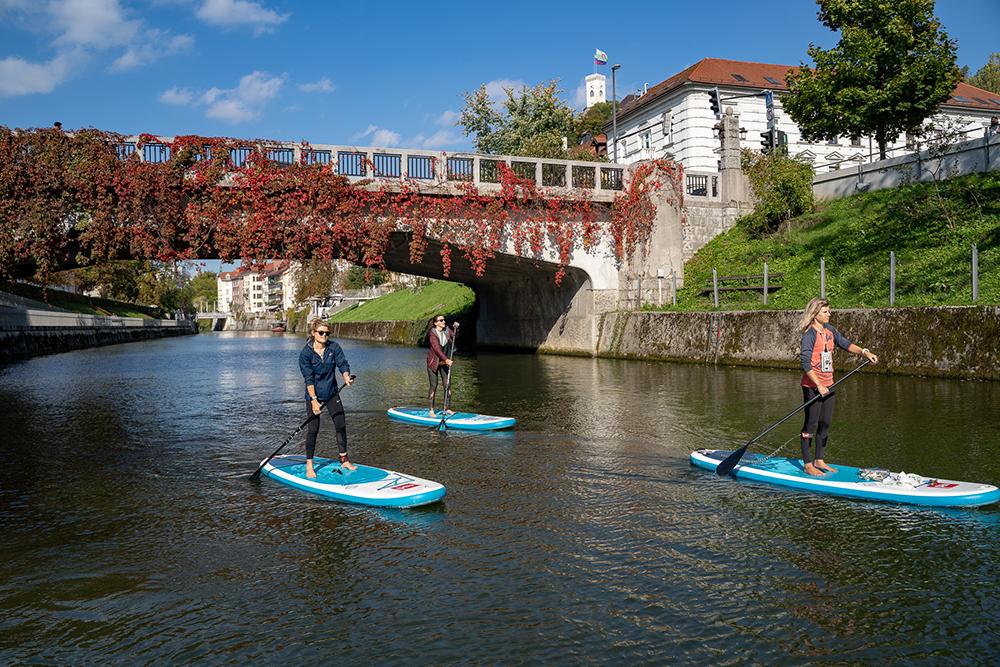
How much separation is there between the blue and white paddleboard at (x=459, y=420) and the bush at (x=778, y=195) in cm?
2379

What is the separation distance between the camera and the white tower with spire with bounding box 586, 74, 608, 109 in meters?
129

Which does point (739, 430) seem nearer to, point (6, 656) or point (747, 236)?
point (6, 656)

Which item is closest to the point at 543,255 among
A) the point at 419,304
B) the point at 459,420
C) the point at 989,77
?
the point at 459,420

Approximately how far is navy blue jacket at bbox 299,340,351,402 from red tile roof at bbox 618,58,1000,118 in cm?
5509

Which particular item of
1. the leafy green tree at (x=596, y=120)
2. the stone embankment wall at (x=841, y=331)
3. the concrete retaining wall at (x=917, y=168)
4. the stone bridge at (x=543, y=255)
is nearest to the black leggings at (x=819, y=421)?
the stone embankment wall at (x=841, y=331)

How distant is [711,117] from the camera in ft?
200

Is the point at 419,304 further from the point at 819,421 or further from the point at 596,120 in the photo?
the point at 819,421

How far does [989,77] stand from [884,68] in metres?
67.6

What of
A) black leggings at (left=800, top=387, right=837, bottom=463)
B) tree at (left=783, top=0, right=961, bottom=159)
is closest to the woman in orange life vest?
black leggings at (left=800, top=387, right=837, bottom=463)

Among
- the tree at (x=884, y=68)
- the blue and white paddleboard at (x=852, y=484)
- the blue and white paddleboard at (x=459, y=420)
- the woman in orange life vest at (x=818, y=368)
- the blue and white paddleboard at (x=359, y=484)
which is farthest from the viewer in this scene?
the tree at (x=884, y=68)

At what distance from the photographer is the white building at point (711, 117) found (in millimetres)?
60500

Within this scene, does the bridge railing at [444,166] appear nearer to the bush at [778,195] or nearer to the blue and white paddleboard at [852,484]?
the bush at [778,195]

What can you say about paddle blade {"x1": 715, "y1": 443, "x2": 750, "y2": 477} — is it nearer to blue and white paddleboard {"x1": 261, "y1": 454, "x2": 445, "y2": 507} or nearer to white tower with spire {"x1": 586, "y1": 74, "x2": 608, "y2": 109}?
blue and white paddleboard {"x1": 261, "y1": 454, "x2": 445, "y2": 507}

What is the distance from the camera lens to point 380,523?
8.24 metres
